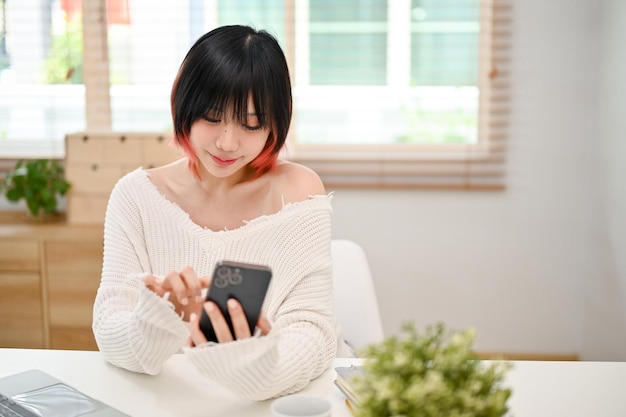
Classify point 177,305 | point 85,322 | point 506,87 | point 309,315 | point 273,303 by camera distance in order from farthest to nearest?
point 506,87
point 85,322
point 273,303
point 309,315
point 177,305

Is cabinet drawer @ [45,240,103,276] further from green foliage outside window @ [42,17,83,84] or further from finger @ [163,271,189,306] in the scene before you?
finger @ [163,271,189,306]

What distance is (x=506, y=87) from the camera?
2.79m

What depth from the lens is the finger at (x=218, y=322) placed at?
0.98 metres

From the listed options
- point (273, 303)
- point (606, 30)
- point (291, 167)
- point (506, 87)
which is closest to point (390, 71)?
point (506, 87)

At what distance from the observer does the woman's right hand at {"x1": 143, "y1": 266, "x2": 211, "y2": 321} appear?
3.55ft

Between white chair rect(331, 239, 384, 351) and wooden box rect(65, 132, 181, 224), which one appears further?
wooden box rect(65, 132, 181, 224)

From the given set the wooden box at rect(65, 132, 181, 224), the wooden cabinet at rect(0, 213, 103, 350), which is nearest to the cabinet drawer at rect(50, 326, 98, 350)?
the wooden cabinet at rect(0, 213, 103, 350)

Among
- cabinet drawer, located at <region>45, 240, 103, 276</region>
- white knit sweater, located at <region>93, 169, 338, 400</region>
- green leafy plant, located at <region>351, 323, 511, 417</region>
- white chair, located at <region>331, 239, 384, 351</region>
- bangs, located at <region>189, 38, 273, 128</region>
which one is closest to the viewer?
green leafy plant, located at <region>351, 323, 511, 417</region>

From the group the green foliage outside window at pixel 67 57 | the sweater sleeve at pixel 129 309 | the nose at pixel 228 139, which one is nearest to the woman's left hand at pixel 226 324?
the sweater sleeve at pixel 129 309

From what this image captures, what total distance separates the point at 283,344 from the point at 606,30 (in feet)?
6.67

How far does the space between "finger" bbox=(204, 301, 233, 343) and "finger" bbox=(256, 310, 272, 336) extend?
44 mm

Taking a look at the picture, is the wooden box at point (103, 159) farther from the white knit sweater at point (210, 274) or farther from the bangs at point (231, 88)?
the bangs at point (231, 88)

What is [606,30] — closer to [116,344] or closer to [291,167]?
[291,167]

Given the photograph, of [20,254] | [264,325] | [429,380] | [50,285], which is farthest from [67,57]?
[429,380]
